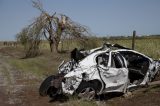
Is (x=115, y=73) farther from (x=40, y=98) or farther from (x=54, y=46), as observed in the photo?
(x=54, y=46)

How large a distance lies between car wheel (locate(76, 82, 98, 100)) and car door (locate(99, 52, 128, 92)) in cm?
48

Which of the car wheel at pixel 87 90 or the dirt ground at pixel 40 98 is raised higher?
the car wheel at pixel 87 90

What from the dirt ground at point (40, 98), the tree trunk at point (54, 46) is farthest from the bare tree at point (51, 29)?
the dirt ground at point (40, 98)

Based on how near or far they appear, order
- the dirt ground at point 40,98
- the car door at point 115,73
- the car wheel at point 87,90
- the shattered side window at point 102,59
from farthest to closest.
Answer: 1. the shattered side window at point 102,59
2. the car door at point 115,73
3. the car wheel at point 87,90
4. the dirt ground at point 40,98

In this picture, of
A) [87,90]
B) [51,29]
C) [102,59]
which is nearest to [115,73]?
[102,59]

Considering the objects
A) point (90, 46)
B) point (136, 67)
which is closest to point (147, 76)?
point (136, 67)

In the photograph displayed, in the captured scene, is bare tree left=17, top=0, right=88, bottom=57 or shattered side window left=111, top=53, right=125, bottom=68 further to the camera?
bare tree left=17, top=0, right=88, bottom=57

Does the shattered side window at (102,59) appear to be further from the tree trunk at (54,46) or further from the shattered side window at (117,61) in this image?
the tree trunk at (54,46)

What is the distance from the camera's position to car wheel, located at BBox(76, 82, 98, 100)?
11578 mm

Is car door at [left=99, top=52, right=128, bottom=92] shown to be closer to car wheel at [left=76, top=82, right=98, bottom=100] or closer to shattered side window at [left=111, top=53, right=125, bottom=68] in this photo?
shattered side window at [left=111, top=53, right=125, bottom=68]

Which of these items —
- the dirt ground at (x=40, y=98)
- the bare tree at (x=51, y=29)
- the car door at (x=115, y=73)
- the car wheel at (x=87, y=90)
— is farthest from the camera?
the bare tree at (x=51, y=29)

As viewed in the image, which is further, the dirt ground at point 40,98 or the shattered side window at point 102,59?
the shattered side window at point 102,59

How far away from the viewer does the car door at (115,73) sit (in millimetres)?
11984

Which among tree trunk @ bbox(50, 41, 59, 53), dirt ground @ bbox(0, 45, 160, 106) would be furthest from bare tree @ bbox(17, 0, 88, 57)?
dirt ground @ bbox(0, 45, 160, 106)
